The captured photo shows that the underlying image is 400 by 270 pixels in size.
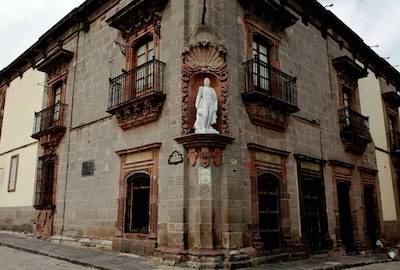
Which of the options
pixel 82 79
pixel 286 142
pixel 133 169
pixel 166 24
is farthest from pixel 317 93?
pixel 82 79

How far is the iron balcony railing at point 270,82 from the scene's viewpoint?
9.25 metres

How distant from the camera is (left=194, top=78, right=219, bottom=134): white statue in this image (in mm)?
8094

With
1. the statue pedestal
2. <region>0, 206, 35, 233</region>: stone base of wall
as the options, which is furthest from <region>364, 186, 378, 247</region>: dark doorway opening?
<region>0, 206, 35, 233</region>: stone base of wall

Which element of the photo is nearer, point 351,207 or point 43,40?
point 351,207

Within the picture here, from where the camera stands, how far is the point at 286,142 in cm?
1021

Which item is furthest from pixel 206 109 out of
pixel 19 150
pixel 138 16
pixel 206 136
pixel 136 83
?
pixel 19 150

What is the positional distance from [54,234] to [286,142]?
7414 millimetres

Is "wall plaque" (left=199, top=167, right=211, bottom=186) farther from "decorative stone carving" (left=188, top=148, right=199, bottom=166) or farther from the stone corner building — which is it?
"decorative stone carving" (left=188, top=148, right=199, bottom=166)

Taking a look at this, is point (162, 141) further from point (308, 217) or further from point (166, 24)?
point (308, 217)

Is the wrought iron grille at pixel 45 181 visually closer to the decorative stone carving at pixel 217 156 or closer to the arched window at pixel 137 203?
the arched window at pixel 137 203

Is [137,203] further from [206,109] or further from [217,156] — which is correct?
[206,109]

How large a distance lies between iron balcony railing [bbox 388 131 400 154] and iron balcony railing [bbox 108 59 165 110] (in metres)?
11.8

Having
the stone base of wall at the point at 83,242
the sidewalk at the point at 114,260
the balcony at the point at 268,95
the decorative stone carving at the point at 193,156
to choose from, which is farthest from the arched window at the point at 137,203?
the balcony at the point at 268,95

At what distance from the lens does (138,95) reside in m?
9.70
